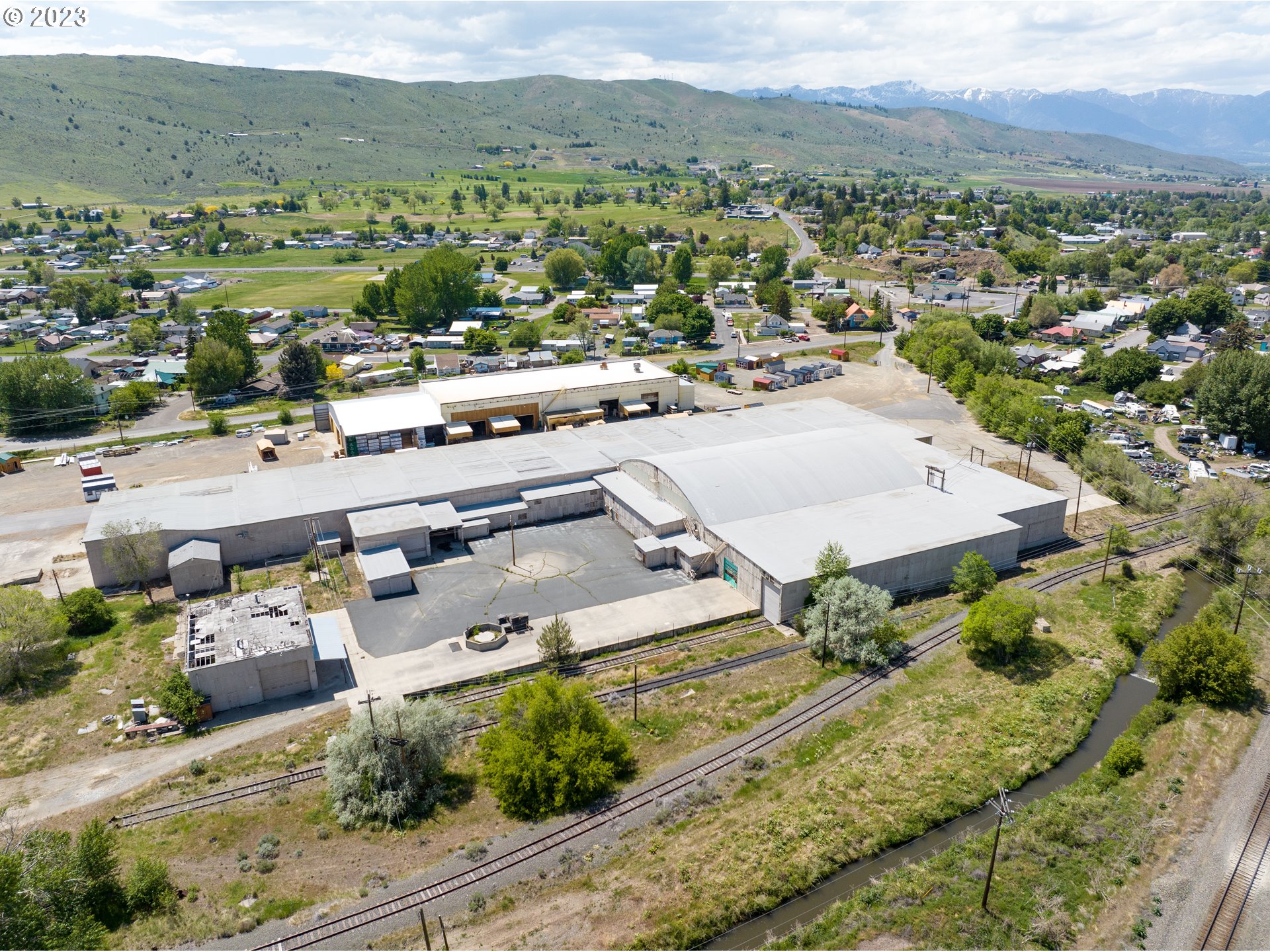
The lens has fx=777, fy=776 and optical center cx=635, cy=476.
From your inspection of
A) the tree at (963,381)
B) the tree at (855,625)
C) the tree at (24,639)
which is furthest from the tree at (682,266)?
the tree at (24,639)

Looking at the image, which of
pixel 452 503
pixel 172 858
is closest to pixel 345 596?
pixel 452 503

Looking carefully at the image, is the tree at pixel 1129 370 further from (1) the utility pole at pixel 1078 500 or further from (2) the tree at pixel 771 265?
(2) the tree at pixel 771 265

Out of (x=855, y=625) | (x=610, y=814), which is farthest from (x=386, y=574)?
(x=855, y=625)

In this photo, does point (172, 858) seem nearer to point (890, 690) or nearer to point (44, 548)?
point (890, 690)

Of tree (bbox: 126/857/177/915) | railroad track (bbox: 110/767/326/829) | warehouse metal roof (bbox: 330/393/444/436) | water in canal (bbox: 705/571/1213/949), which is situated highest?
warehouse metal roof (bbox: 330/393/444/436)

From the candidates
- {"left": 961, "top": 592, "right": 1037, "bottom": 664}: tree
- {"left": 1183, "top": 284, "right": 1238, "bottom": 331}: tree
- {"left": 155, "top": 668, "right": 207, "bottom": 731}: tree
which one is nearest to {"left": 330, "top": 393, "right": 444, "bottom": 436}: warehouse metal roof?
{"left": 155, "top": 668, "right": 207, "bottom": 731}: tree

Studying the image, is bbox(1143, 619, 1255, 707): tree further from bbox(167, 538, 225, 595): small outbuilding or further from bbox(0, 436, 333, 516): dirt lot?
bbox(0, 436, 333, 516): dirt lot
